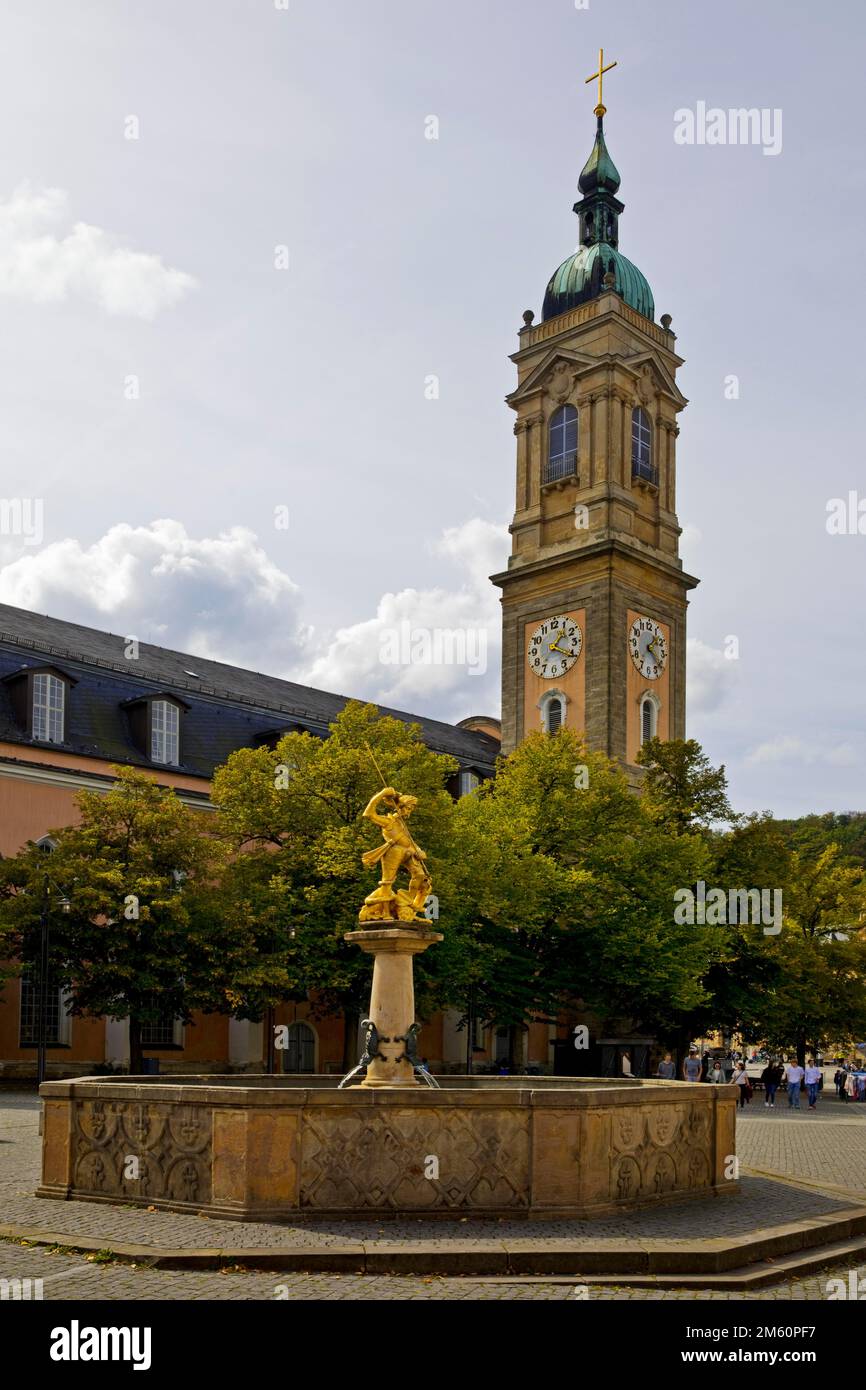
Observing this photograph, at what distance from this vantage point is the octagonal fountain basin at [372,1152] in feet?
44.8

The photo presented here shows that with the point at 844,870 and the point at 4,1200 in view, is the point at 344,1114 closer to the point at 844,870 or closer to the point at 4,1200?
the point at 4,1200

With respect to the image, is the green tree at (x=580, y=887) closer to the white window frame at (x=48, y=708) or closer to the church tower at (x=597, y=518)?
the white window frame at (x=48, y=708)

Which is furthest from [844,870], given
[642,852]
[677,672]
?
[642,852]

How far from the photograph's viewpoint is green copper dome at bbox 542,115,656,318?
71.4 metres

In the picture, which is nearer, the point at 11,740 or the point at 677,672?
the point at 11,740

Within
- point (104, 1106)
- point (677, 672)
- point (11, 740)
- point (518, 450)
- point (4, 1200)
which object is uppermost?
point (518, 450)

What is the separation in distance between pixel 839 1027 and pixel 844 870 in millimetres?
7085

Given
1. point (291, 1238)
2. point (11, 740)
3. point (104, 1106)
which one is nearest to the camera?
point (291, 1238)

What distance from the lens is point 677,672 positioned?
67250 millimetres

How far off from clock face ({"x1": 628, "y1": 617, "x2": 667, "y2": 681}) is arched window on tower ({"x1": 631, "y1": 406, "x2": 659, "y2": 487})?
7619mm

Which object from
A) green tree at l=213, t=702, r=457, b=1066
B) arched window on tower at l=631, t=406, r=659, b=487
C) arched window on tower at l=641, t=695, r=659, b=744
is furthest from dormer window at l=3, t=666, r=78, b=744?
arched window on tower at l=631, t=406, r=659, b=487

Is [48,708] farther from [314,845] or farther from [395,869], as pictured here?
[395,869]

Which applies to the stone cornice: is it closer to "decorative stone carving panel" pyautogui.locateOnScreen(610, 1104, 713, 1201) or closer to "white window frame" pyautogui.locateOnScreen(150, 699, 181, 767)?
"white window frame" pyautogui.locateOnScreen(150, 699, 181, 767)

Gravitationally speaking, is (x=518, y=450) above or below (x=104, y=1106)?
above
